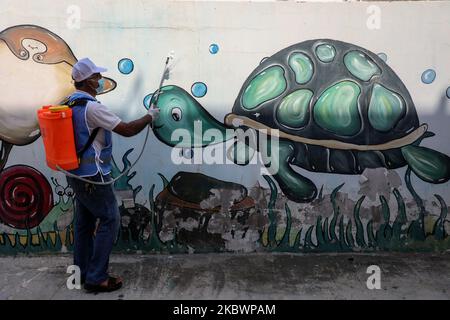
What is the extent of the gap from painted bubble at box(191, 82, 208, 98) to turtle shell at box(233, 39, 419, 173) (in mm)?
293

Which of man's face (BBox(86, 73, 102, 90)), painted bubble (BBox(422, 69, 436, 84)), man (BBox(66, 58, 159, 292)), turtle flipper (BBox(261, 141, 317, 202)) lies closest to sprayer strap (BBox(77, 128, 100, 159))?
man (BBox(66, 58, 159, 292))

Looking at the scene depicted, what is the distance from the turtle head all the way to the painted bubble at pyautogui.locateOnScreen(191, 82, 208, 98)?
→ 0.16 ft

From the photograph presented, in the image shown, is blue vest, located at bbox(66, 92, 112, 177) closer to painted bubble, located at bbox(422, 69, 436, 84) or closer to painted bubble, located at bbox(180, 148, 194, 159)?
painted bubble, located at bbox(180, 148, 194, 159)

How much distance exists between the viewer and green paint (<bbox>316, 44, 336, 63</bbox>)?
451 centimetres

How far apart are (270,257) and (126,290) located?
1323mm

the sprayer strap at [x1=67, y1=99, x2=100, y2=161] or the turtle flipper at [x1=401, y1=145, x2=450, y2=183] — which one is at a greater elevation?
the sprayer strap at [x1=67, y1=99, x2=100, y2=161]

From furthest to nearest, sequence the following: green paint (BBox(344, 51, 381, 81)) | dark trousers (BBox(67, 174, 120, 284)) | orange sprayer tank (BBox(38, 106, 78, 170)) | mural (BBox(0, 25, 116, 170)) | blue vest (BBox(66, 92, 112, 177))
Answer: green paint (BBox(344, 51, 381, 81))
mural (BBox(0, 25, 116, 170))
dark trousers (BBox(67, 174, 120, 284))
blue vest (BBox(66, 92, 112, 177))
orange sprayer tank (BBox(38, 106, 78, 170))

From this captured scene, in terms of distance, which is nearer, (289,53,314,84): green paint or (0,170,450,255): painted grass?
(289,53,314,84): green paint

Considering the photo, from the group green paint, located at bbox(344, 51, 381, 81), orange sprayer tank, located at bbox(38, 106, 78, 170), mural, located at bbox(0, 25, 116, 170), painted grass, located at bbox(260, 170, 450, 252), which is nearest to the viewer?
orange sprayer tank, located at bbox(38, 106, 78, 170)

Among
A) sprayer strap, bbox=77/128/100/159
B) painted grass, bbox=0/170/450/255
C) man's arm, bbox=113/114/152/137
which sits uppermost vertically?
man's arm, bbox=113/114/152/137

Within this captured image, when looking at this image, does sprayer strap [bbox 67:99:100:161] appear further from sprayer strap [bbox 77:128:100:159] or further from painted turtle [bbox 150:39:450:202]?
painted turtle [bbox 150:39:450:202]

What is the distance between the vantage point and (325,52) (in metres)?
4.51
